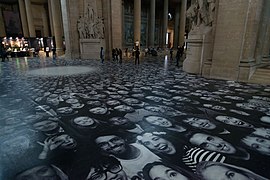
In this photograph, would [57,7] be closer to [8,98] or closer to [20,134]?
[8,98]

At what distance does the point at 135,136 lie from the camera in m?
3.08

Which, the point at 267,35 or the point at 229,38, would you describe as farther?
the point at 267,35

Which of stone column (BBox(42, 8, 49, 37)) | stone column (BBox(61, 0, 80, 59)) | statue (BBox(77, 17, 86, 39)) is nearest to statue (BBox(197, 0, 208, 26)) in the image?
statue (BBox(77, 17, 86, 39))

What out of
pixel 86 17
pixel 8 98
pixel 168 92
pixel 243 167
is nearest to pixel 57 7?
pixel 86 17

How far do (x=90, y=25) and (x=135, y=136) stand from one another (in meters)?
16.5

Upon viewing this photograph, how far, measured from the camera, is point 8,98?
5.26 metres

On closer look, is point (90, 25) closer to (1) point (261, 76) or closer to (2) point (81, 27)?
(2) point (81, 27)

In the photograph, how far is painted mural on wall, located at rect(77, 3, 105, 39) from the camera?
1714 cm

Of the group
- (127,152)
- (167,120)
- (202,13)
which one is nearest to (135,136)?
(127,152)

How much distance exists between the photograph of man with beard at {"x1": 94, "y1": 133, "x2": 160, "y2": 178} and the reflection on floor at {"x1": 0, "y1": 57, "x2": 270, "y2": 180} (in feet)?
0.04

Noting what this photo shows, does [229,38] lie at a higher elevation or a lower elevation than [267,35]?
lower

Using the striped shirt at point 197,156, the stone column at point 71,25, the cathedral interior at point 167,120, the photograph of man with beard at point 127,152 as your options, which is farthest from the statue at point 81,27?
the striped shirt at point 197,156

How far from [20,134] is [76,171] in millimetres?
1612

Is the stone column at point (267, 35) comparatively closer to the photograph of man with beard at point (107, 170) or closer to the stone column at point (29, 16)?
the photograph of man with beard at point (107, 170)
